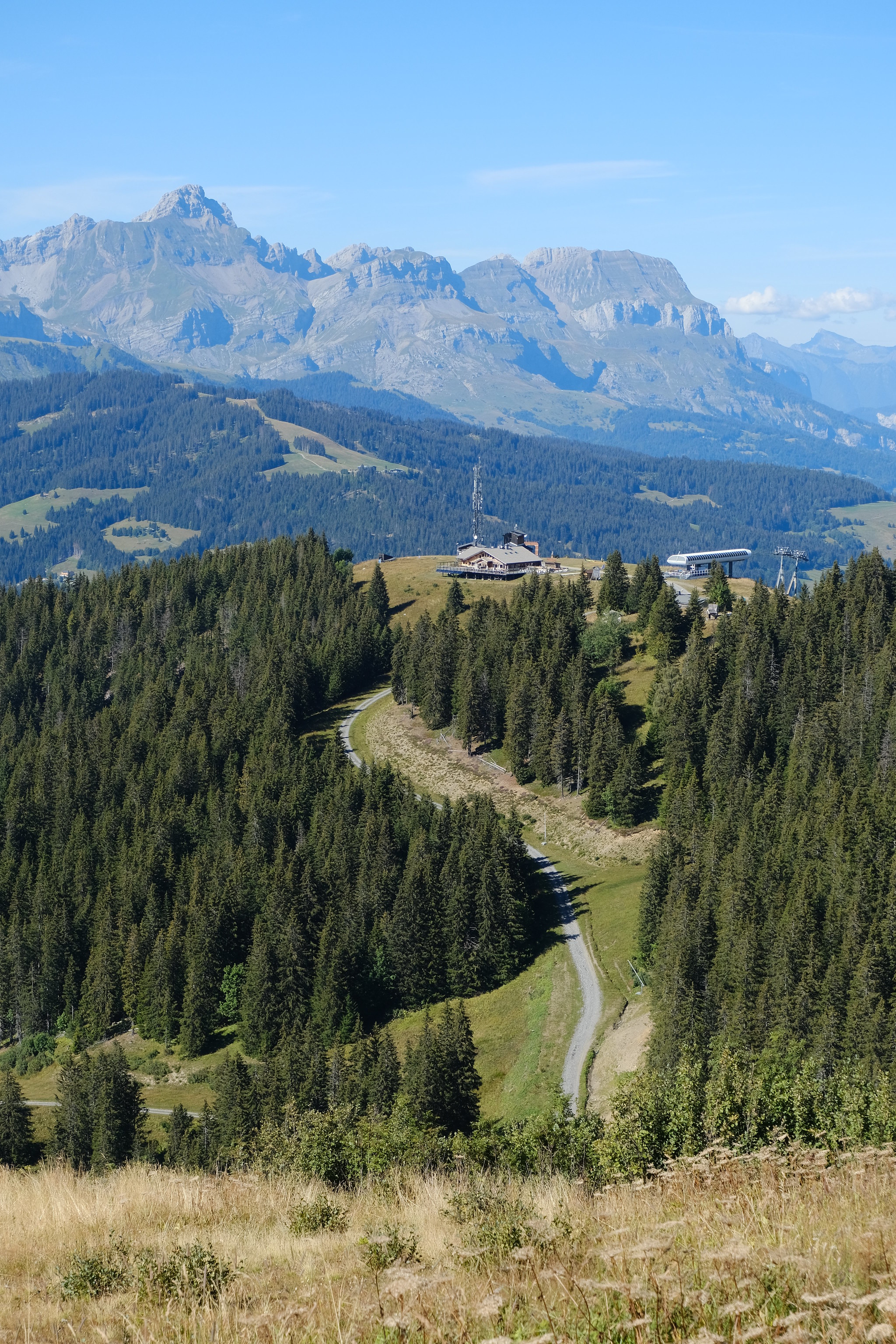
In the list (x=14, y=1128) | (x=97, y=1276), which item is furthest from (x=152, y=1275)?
(x=14, y=1128)

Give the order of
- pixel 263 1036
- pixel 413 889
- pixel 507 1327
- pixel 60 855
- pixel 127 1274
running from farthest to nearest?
1. pixel 60 855
2. pixel 413 889
3. pixel 263 1036
4. pixel 127 1274
5. pixel 507 1327

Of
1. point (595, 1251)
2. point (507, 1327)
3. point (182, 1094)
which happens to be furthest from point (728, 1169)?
point (182, 1094)

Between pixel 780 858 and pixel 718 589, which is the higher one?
pixel 718 589

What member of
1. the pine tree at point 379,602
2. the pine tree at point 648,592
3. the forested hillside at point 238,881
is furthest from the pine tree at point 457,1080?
the pine tree at point 379,602

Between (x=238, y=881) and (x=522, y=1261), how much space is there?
112 meters

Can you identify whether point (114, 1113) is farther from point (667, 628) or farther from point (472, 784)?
point (667, 628)

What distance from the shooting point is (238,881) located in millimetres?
122500

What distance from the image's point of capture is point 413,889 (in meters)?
109

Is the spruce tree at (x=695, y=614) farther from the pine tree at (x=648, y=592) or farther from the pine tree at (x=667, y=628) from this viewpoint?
the pine tree at (x=648, y=592)

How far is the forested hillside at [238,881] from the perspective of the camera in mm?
105562

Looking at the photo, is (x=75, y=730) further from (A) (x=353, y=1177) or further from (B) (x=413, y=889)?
(A) (x=353, y=1177)

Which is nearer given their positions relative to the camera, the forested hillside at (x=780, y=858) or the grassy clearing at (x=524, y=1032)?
the forested hillside at (x=780, y=858)

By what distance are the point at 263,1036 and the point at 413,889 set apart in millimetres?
19488

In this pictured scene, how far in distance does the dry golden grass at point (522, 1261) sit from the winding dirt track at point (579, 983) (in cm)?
5159
